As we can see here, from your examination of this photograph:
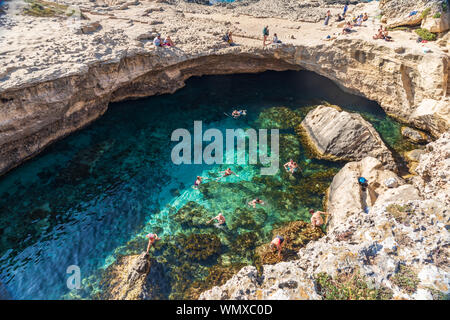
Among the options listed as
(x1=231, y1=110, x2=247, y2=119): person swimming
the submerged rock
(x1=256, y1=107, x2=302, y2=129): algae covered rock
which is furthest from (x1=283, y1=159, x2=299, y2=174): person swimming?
(x1=231, y1=110, x2=247, y2=119): person swimming

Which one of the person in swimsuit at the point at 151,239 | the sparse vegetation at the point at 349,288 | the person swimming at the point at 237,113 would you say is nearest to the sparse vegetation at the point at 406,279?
the sparse vegetation at the point at 349,288

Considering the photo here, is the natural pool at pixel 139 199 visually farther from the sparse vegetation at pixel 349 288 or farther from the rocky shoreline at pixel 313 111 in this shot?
the sparse vegetation at pixel 349 288

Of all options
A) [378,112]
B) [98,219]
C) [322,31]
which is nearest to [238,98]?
[322,31]

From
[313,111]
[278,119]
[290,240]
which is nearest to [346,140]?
[313,111]

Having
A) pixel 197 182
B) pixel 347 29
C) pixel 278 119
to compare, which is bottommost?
pixel 197 182

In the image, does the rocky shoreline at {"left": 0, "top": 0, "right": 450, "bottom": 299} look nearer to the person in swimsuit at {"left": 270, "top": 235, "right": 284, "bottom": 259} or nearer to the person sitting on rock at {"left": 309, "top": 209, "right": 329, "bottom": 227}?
the person sitting on rock at {"left": 309, "top": 209, "right": 329, "bottom": 227}

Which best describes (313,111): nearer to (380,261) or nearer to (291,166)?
(291,166)
